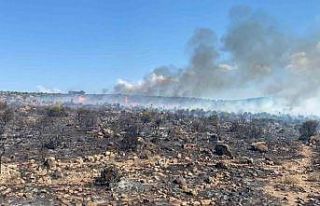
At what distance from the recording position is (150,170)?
27.0 metres

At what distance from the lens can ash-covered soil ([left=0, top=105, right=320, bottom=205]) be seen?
21.8 m

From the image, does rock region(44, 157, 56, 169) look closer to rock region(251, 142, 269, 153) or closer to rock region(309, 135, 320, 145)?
rock region(251, 142, 269, 153)

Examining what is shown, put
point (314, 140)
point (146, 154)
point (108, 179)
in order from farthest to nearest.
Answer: point (314, 140) → point (146, 154) → point (108, 179)

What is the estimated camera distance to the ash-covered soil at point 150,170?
2184 centimetres

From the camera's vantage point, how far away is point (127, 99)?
7623 inches

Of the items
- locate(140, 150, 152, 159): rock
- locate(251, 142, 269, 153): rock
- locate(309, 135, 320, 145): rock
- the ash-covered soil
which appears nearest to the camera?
the ash-covered soil

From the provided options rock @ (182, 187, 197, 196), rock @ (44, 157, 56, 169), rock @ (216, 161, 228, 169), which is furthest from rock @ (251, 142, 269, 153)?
rock @ (44, 157, 56, 169)

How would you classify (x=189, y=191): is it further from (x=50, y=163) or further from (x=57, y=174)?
(x=50, y=163)

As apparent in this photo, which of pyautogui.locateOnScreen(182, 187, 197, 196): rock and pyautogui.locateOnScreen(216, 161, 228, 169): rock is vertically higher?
pyautogui.locateOnScreen(216, 161, 228, 169): rock

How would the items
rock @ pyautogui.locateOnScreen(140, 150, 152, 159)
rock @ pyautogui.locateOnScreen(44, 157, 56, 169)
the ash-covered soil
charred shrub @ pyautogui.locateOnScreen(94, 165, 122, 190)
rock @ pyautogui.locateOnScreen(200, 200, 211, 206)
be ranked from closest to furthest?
rock @ pyautogui.locateOnScreen(200, 200, 211, 206)
the ash-covered soil
charred shrub @ pyautogui.locateOnScreen(94, 165, 122, 190)
rock @ pyautogui.locateOnScreen(44, 157, 56, 169)
rock @ pyautogui.locateOnScreen(140, 150, 152, 159)

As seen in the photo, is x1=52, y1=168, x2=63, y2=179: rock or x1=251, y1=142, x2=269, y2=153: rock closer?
x1=52, y1=168, x2=63, y2=179: rock

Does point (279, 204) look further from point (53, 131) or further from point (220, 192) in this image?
point (53, 131)

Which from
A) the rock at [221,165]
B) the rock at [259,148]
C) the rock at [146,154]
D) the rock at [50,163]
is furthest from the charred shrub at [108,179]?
the rock at [259,148]

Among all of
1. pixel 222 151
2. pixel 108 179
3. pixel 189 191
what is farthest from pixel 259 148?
pixel 108 179
